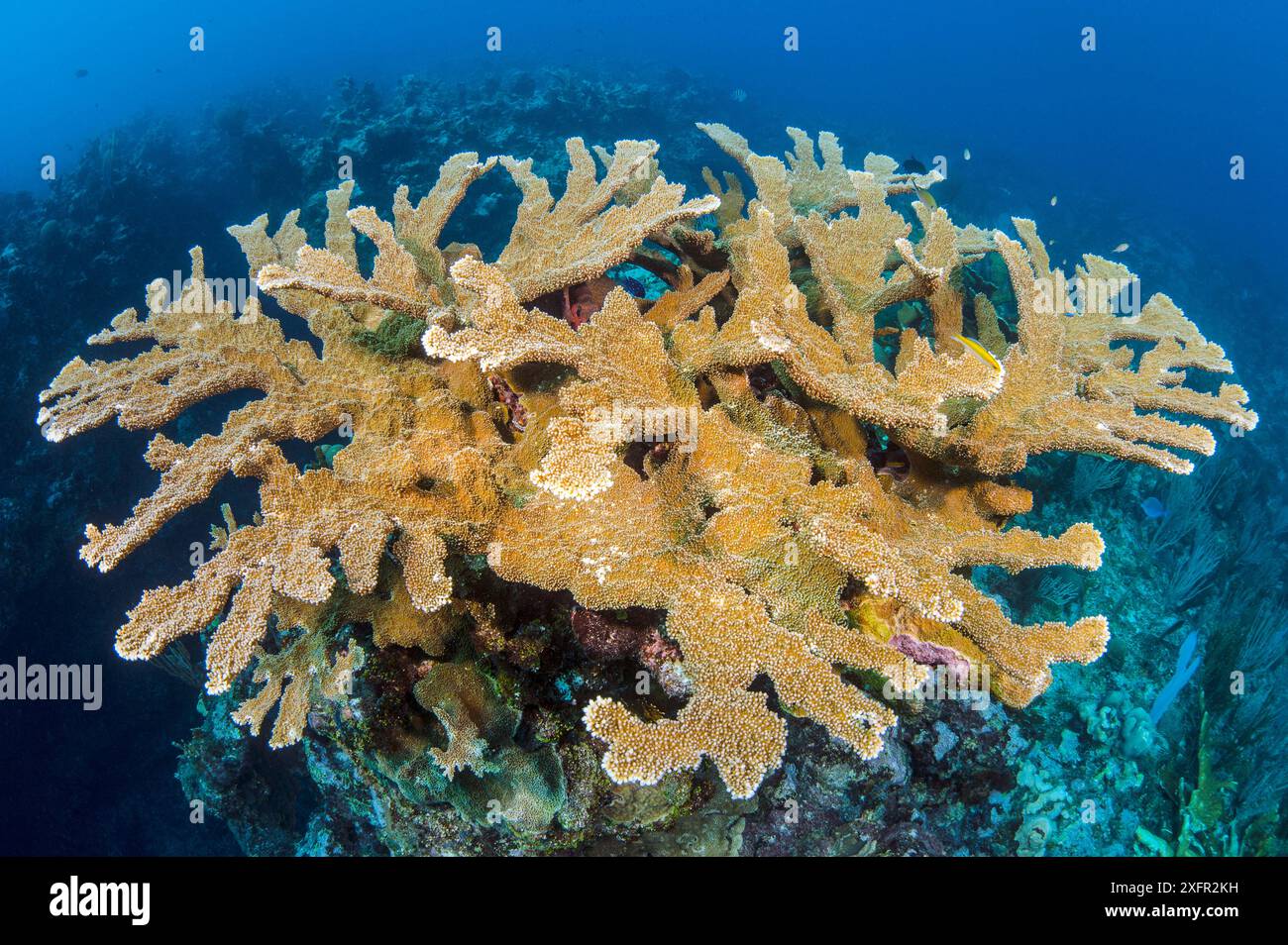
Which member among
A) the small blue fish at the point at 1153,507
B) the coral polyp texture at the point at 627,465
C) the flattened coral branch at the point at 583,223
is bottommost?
the small blue fish at the point at 1153,507

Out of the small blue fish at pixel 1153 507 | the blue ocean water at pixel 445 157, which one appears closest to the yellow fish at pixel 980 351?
the blue ocean water at pixel 445 157

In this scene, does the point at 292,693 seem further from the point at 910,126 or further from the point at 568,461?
the point at 910,126

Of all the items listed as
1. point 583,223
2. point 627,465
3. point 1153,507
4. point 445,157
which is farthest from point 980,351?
point 445,157

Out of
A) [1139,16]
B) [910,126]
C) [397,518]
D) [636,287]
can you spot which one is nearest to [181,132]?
[636,287]

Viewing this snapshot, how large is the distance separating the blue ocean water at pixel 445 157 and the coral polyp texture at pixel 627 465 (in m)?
3.94

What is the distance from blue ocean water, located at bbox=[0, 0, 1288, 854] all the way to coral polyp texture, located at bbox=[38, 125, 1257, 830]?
3939 millimetres

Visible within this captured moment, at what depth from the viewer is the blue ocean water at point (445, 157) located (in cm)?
995

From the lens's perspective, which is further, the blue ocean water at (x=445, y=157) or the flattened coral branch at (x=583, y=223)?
the blue ocean water at (x=445, y=157)

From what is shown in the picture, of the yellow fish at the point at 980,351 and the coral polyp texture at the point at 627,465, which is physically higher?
the yellow fish at the point at 980,351

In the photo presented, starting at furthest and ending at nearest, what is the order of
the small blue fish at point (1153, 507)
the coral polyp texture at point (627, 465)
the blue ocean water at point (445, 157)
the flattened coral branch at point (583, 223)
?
the blue ocean water at point (445, 157) < the small blue fish at point (1153, 507) < the flattened coral branch at point (583, 223) < the coral polyp texture at point (627, 465)

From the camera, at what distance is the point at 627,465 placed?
300 cm

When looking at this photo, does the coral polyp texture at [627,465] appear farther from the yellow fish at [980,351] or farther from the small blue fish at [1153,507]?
the small blue fish at [1153,507]

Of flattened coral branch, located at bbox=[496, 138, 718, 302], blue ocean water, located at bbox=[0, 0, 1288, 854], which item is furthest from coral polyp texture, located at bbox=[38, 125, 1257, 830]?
blue ocean water, located at bbox=[0, 0, 1288, 854]

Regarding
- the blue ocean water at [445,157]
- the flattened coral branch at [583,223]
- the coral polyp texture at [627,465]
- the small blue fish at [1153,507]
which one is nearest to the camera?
the coral polyp texture at [627,465]
